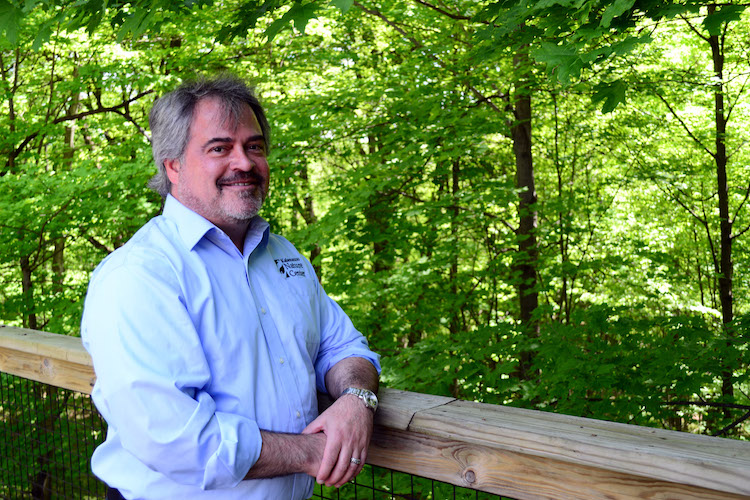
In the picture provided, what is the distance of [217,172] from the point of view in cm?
166

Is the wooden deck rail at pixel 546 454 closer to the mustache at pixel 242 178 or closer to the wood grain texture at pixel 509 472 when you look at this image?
the wood grain texture at pixel 509 472

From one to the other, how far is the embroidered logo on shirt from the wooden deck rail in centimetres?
43

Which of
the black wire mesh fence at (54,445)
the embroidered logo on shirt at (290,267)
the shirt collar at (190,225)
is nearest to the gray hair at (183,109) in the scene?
the shirt collar at (190,225)

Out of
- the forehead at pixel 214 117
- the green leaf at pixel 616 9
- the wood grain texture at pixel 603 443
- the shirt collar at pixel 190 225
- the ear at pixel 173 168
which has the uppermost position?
the green leaf at pixel 616 9

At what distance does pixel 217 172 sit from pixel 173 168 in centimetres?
15

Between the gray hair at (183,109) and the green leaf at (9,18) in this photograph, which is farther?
the green leaf at (9,18)

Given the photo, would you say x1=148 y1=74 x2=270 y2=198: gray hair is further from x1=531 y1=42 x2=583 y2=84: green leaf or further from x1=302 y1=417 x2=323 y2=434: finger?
x1=531 y1=42 x2=583 y2=84: green leaf

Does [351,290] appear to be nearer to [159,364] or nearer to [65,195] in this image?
[65,195]

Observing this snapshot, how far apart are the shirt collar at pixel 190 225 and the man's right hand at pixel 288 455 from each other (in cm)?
52

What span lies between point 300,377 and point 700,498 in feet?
2.99

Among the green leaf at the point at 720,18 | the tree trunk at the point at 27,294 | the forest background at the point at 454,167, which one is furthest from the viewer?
the tree trunk at the point at 27,294

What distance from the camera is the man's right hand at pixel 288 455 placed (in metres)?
1.33

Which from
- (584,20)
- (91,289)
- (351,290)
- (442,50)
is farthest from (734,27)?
(91,289)

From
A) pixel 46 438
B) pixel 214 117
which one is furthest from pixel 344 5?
pixel 46 438
